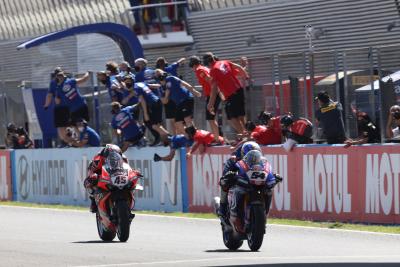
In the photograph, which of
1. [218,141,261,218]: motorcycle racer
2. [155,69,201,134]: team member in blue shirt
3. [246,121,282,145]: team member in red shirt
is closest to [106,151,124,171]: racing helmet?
[218,141,261,218]: motorcycle racer

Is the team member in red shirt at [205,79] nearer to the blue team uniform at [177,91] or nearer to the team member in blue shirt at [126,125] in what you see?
the blue team uniform at [177,91]

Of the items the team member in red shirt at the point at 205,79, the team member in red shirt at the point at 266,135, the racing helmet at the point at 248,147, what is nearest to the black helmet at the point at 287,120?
the team member in red shirt at the point at 266,135

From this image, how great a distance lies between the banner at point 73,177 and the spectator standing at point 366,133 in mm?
4688

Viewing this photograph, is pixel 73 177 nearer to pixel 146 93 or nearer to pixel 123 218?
pixel 146 93

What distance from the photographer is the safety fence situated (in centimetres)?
1744

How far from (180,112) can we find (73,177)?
456 centimetres

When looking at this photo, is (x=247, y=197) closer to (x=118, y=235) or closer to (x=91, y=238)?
(x=118, y=235)

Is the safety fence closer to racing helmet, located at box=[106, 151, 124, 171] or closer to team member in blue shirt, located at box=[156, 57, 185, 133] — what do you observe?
team member in blue shirt, located at box=[156, 57, 185, 133]

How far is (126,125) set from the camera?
2255cm

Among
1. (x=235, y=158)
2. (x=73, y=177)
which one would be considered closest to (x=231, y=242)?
(x=235, y=158)

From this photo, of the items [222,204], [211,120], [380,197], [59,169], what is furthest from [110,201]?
[59,169]

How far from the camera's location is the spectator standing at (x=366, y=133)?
18.0 m

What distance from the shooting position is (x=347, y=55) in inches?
734

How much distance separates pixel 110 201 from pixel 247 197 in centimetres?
239
